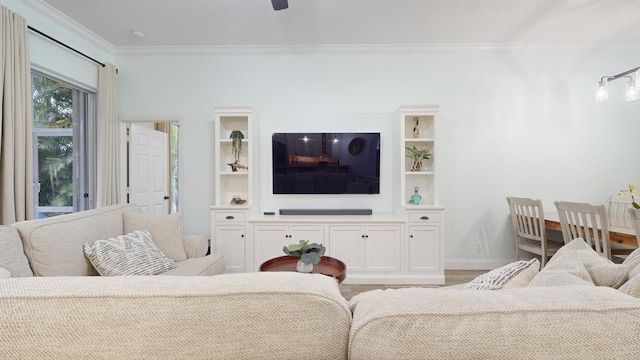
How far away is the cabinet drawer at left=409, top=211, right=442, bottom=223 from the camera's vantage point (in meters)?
3.09

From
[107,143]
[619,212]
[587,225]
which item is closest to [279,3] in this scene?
[107,143]

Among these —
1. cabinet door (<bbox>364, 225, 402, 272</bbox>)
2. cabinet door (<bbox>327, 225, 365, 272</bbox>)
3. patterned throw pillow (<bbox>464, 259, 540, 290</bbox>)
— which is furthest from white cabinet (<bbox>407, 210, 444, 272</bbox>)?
patterned throw pillow (<bbox>464, 259, 540, 290</bbox>)

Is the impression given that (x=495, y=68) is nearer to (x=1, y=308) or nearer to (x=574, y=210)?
(x=574, y=210)

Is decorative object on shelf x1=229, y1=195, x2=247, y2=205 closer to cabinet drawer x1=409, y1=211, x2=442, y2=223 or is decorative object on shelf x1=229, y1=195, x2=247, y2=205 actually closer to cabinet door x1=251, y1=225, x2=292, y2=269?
cabinet door x1=251, y1=225, x2=292, y2=269

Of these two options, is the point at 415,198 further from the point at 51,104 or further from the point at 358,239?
the point at 51,104

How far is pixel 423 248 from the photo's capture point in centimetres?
310

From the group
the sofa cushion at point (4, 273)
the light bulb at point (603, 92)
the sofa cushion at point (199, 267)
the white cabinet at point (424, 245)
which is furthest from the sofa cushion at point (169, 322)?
the light bulb at point (603, 92)

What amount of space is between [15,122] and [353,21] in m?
3.11

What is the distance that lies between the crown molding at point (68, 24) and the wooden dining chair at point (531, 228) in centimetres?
501

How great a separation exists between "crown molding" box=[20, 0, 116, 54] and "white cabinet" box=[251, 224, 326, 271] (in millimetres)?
2797

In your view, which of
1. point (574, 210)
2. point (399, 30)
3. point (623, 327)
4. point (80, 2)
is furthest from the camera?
point (399, 30)

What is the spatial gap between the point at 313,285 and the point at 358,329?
0.13m

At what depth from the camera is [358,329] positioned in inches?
22.5

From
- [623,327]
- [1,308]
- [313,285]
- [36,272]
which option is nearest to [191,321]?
[313,285]
